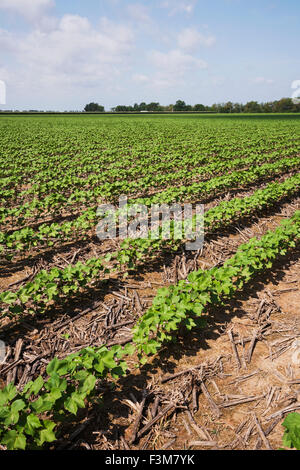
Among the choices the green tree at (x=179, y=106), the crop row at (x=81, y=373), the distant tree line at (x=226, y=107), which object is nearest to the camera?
the crop row at (x=81, y=373)

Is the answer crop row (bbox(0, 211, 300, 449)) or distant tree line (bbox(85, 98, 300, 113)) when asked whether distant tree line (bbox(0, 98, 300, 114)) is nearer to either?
distant tree line (bbox(85, 98, 300, 113))

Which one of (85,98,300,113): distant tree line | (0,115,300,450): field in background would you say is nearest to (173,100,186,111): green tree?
(85,98,300,113): distant tree line

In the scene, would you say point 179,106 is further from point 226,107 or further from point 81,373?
A: point 81,373

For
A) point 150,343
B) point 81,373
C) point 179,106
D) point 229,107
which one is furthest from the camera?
point 179,106

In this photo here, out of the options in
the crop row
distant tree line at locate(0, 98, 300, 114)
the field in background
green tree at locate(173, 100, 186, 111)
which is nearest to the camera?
the crop row

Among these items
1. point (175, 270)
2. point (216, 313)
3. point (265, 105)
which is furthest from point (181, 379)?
point (265, 105)

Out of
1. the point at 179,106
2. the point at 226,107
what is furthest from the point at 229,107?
the point at 179,106

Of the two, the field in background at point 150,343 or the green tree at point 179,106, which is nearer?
the field in background at point 150,343

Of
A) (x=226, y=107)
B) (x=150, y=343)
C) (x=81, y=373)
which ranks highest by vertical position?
(x=226, y=107)

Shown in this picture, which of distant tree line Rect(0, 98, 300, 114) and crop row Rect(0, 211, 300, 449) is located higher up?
distant tree line Rect(0, 98, 300, 114)

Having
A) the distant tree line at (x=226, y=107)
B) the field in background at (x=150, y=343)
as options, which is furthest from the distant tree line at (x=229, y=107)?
the field in background at (x=150, y=343)

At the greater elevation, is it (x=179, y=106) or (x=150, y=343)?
(x=179, y=106)

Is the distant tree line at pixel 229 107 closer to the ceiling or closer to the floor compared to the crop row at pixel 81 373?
closer to the ceiling

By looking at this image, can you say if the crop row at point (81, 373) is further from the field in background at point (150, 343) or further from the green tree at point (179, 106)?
the green tree at point (179, 106)
